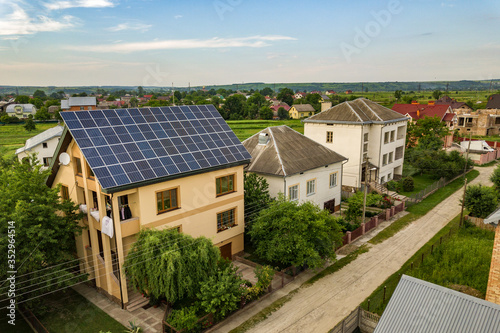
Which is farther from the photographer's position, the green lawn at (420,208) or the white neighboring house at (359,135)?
the white neighboring house at (359,135)

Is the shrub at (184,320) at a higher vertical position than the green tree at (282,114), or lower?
lower

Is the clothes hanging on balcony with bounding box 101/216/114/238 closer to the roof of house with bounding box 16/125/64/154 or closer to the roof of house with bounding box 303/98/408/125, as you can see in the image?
the roof of house with bounding box 303/98/408/125

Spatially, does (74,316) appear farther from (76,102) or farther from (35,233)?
(76,102)

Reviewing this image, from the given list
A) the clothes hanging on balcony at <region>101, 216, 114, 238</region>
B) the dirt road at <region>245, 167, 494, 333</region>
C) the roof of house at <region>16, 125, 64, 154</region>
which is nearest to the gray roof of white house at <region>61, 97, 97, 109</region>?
the roof of house at <region>16, 125, 64, 154</region>

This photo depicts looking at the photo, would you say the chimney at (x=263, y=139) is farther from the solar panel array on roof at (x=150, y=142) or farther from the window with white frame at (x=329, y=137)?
the window with white frame at (x=329, y=137)

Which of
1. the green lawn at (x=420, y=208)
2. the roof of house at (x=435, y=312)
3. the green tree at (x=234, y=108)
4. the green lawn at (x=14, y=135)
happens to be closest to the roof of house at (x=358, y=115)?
the green lawn at (x=420, y=208)

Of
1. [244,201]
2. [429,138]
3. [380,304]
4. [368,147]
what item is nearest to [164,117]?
[244,201]
